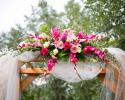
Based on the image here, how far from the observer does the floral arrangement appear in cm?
571

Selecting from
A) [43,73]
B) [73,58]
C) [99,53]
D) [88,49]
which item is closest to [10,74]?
[43,73]

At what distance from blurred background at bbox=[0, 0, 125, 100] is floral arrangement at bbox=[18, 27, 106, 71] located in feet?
0.59

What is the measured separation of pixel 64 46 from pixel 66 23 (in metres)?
6.48

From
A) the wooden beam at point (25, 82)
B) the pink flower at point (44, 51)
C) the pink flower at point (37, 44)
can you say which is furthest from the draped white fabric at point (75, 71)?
the wooden beam at point (25, 82)

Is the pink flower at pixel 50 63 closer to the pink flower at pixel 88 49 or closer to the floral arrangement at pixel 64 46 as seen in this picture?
the floral arrangement at pixel 64 46

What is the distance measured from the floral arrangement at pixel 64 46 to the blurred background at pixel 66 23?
179 mm

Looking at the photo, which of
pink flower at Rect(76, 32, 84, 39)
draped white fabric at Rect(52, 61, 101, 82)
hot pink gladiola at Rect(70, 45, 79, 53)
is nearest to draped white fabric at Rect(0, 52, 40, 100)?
draped white fabric at Rect(52, 61, 101, 82)

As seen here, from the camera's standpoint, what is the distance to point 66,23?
12.1 m

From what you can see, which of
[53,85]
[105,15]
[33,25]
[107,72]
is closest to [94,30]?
[105,15]

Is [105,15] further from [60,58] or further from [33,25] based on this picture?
[33,25]

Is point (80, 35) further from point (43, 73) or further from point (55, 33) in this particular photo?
point (43, 73)

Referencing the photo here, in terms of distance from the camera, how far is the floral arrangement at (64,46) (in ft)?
18.7

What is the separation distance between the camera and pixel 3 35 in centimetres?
1415

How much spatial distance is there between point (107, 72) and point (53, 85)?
616 cm
